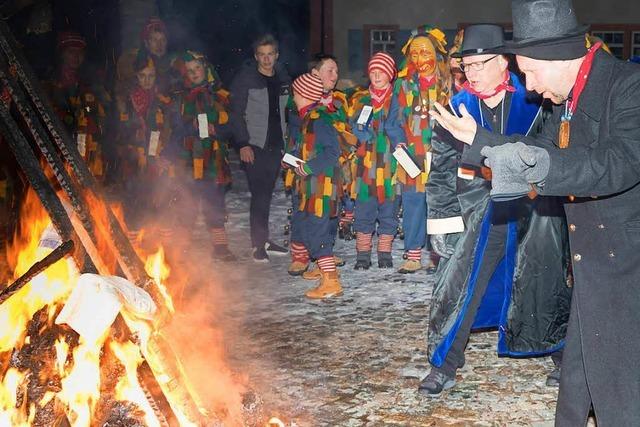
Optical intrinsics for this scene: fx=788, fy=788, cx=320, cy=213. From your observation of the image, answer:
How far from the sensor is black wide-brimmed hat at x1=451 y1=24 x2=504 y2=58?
486 cm

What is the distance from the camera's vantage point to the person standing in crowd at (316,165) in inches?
295

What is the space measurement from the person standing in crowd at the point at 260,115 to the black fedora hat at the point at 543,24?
5.46 m

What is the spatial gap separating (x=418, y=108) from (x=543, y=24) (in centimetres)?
484

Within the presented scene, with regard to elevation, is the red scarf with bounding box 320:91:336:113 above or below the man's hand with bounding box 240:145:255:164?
above

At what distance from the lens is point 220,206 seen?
8.98 metres

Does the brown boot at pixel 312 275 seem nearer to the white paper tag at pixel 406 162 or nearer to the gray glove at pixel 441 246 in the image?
the white paper tag at pixel 406 162

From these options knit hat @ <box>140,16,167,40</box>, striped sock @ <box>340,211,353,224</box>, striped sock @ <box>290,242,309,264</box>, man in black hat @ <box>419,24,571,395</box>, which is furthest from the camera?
striped sock @ <box>340,211,353,224</box>

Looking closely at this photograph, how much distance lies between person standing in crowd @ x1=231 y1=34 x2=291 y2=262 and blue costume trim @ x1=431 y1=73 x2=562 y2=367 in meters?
3.94

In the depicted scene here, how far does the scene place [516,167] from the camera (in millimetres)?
2938

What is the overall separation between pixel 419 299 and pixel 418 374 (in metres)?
1.85

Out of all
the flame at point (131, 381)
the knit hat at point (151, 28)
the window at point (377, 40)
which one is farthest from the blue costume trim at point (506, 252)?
the window at point (377, 40)

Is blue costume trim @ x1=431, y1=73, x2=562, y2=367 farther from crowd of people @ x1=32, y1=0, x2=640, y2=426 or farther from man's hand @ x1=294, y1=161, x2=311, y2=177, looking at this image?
man's hand @ x1=294, y1=161, x2=311, y2=177

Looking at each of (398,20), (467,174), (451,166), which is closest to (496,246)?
(467,174)

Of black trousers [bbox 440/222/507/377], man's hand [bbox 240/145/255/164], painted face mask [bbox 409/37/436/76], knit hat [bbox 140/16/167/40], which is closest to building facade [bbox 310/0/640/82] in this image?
knit hat [bbox 140/16/167/40]
